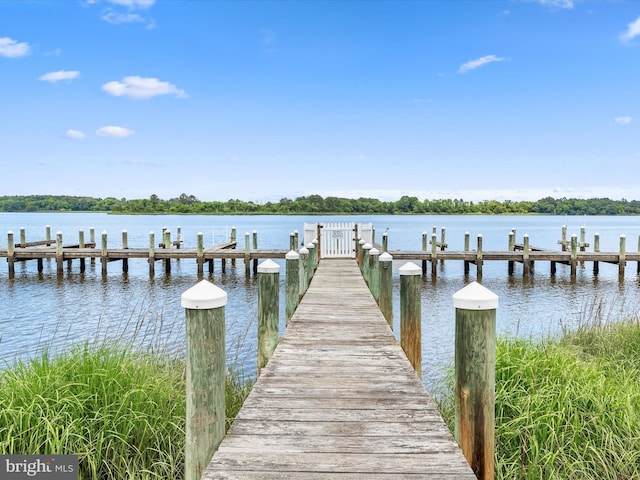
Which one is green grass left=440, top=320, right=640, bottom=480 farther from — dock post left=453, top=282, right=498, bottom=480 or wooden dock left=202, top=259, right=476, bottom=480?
dock post left=453, top=282, right=498, bottom=480

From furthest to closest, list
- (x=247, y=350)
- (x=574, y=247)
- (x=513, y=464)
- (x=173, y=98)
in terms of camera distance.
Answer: (x=173, y=98)
(x=574, y=247)
(x=247, y=350)
(x=513, y=464)

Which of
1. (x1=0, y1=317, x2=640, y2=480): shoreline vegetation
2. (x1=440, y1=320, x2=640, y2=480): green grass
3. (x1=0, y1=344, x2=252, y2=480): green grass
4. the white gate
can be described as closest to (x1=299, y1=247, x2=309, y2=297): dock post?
(x1=440, y1=320, x2=640, y2=480): green grass

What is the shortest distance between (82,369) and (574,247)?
79.1 feet

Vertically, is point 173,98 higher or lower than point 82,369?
higher

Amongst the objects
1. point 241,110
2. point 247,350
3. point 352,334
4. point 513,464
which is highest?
point 241,110

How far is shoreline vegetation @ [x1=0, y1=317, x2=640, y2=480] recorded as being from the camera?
158 inches

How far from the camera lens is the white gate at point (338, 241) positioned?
18312 millimetres

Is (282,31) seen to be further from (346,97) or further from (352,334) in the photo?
(352,334)

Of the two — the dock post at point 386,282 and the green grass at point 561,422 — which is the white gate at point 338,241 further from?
the green grass at point 561,422

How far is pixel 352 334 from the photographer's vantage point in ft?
20.2

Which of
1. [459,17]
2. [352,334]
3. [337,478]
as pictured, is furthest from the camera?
[459,17]

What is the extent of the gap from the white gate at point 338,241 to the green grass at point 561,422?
12.7 m

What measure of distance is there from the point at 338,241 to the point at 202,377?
51.3 feet

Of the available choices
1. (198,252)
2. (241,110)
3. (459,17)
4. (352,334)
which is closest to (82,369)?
(352,334)
